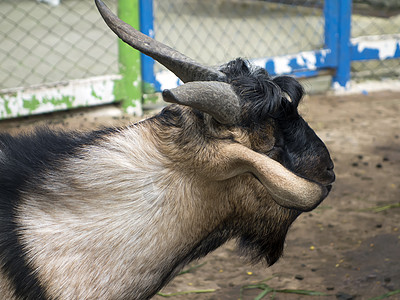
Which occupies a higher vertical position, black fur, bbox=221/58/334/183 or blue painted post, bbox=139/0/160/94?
black fur, bbox=221/58/334/183

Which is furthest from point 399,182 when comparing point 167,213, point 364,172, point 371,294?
point 167,213

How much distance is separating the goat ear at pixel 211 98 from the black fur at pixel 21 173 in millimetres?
552

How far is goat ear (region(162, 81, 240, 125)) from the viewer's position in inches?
74.7

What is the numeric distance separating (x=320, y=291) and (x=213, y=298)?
0.63m

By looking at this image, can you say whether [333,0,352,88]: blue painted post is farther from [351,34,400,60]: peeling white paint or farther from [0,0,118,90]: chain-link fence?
[0,0,118,90]: chain-link fence

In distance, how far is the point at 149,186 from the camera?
222 centimetres

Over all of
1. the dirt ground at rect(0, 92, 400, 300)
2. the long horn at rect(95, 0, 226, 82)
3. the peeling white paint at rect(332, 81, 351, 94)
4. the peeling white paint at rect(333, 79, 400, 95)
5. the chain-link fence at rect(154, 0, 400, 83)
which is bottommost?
the peeling white paint at rect(333, 79, 400, 95)

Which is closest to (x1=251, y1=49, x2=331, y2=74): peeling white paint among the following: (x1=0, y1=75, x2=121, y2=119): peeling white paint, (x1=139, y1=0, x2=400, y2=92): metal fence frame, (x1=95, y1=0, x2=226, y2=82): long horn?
(x1=139, y1=0, x2=400, y2=92): metal fence frame

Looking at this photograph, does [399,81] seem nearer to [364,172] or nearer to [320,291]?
[364,172]

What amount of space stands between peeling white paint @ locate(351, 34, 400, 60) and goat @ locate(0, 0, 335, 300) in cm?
548

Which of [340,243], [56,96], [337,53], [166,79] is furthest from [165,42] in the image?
[340,243]

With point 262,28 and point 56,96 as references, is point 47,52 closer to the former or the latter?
point 56,96

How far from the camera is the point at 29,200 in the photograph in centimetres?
218

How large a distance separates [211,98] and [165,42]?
6.59m
